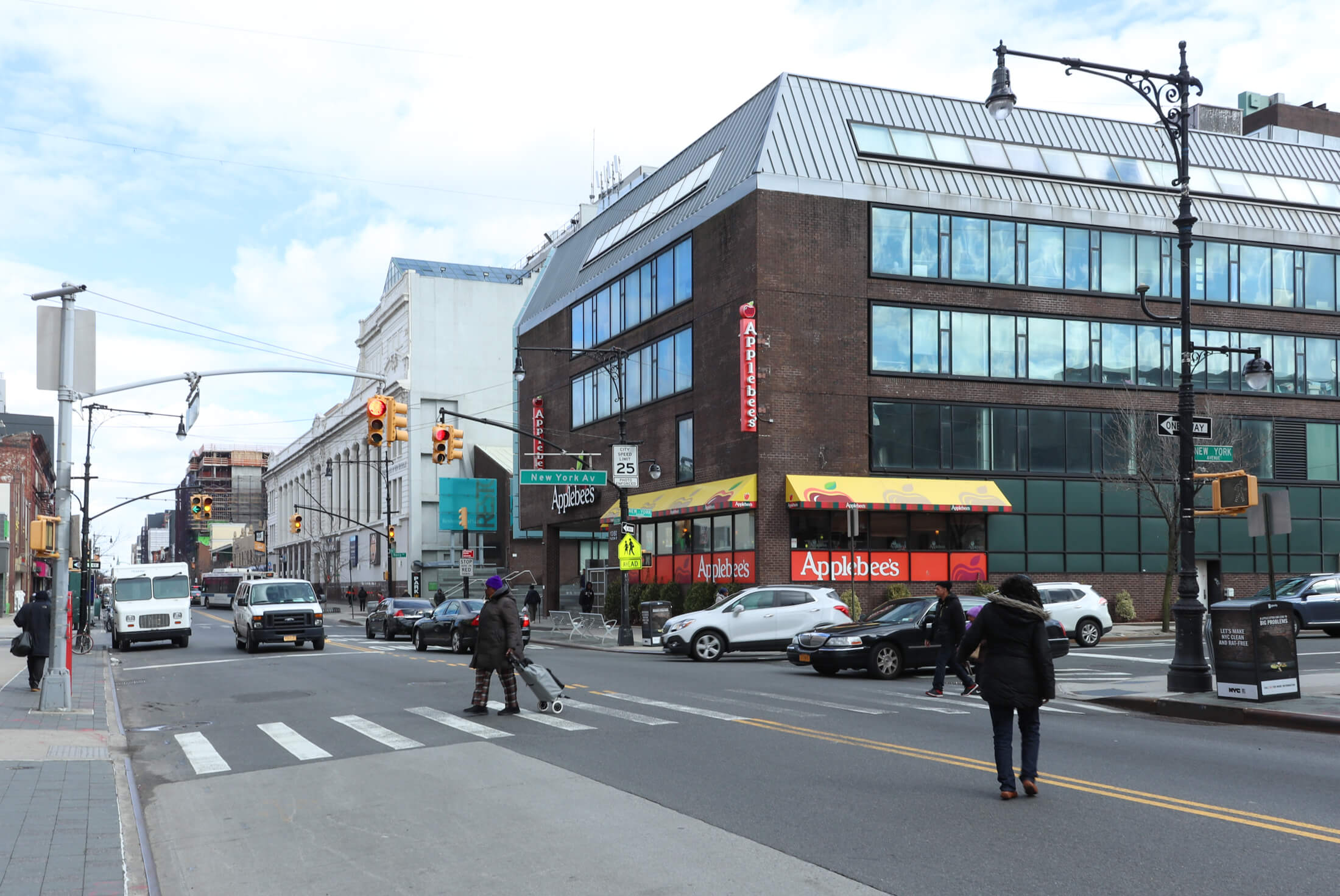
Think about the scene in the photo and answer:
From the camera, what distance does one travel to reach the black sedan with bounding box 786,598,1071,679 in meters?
21.1

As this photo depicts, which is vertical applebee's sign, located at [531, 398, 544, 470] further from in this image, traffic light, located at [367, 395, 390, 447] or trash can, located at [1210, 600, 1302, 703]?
trash can, located at [1210, 600, 1302, 703]

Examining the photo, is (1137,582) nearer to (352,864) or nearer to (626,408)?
(626,408)

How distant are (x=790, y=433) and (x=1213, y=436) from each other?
1415 centimetres

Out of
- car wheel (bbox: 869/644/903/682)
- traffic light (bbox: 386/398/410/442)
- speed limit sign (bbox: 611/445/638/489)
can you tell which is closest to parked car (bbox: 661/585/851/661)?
car wheel (bbox: 869/644/903/682)

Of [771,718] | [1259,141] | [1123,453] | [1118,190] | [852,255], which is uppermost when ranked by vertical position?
[1259,141]

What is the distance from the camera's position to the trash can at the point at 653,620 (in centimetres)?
3303

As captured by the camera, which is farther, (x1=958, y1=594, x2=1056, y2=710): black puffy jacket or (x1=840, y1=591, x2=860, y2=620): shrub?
(x1=840, y1=591, x2=860, y2=620): shrub

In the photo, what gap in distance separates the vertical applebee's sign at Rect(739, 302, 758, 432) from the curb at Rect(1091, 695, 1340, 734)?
19923 millimetres

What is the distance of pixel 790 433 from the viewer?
36781 millimetres

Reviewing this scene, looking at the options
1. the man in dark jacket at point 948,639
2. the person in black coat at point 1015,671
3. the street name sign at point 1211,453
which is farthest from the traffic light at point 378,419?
the person in black coat at point 1015,671

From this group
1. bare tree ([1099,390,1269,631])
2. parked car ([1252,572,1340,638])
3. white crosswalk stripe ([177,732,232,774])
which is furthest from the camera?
bare tree ([1099,390,1269,631])

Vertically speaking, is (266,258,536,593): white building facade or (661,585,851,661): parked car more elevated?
(266,258,536,593): white building facade

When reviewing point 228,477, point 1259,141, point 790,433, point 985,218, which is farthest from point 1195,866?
point 228,477

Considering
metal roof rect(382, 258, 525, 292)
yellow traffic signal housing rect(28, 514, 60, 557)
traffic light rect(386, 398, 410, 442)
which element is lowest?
yellow traffic signal housing rect(28, 514, 60, 557)
